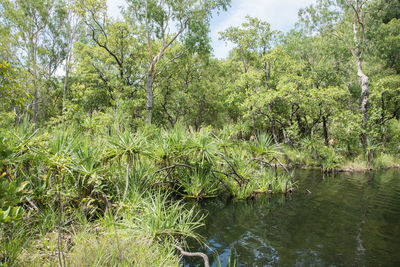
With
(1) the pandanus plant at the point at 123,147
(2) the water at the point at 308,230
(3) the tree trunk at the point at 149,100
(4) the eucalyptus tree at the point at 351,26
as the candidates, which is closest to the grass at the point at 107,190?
(1) the pandanus plant at the point at 123,147

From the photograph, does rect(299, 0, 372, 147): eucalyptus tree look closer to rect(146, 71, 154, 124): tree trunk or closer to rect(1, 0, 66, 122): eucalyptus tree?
rect(146, 71, 154, 124): tree trunk

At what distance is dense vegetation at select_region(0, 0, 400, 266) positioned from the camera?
4680 millimetres

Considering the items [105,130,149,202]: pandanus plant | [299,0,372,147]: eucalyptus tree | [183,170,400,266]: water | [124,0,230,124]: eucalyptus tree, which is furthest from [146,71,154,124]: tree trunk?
[299,0,372,147]: eucalyptus tree

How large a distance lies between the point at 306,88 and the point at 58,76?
32.4 m

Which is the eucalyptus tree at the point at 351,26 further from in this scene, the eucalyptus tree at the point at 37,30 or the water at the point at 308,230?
the eucalyptus tree at the point at 37,30

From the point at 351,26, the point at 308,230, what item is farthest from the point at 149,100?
the point at 351,26

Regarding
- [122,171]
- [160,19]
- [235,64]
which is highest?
[235,64]

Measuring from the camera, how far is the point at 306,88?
20938mm

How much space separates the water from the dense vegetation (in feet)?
2.86

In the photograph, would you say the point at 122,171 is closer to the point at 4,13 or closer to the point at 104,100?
the point at 104,100

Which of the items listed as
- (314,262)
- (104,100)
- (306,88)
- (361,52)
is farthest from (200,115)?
(314,262)

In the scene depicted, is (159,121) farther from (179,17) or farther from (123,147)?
(123,147)

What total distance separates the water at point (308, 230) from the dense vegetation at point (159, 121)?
870 mm

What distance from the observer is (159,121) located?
2511 centimetres
